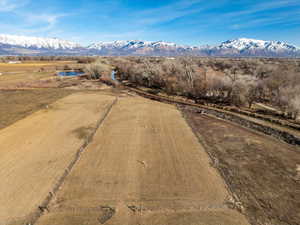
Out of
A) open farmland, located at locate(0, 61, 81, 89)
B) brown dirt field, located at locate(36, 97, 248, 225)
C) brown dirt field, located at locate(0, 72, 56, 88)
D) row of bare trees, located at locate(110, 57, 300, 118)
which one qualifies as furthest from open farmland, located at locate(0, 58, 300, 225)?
brown dirt field, located at locate(0, 72, 56, 88)

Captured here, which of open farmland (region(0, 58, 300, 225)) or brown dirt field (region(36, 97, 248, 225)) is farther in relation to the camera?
open farmland (region(0, 58, 300, 225))

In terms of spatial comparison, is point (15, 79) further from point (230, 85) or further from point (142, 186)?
point (230, 85)

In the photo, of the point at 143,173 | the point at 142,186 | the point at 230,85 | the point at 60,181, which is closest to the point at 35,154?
the point at 60,181

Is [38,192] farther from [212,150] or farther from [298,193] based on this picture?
[298,193]

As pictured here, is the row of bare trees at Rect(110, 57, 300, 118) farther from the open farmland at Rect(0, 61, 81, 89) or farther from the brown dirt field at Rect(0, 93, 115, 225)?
the open farmland at Rect(0, 61, 81, 89)

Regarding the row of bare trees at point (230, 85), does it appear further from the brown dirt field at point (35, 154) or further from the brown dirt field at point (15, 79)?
the brown dirt field at point (15, 79)
